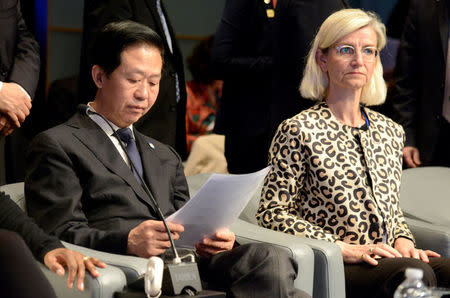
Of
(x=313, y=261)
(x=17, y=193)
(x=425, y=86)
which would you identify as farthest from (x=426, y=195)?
(x=17, y=193)

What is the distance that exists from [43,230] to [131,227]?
10.2 inches

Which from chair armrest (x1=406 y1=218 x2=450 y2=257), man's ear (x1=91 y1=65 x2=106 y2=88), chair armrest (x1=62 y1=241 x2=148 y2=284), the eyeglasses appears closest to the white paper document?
chair armrest (x1=62 y1=241 x2=148 y2=284)

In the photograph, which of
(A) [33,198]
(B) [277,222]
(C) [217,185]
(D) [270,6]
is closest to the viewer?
(C) [217,185]

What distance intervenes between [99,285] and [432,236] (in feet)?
4.92

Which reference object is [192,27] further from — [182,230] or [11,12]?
[182,230]

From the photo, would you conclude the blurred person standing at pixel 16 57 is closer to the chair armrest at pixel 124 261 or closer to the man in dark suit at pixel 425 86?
the chair armrest at pixel 124 261

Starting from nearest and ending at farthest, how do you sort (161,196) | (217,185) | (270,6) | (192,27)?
(217,185), (161,196), (270,6), (192,27)

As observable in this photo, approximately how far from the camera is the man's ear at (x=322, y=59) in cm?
314

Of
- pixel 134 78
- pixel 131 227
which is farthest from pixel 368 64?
pixel 131 227

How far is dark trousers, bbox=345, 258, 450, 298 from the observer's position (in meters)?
2.75

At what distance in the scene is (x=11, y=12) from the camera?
313cm

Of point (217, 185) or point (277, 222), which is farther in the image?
point (277, 222)

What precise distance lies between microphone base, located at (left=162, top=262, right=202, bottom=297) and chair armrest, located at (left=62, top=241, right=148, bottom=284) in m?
0.13

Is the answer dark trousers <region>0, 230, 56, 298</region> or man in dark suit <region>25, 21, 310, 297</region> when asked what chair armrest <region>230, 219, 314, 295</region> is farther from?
dark trousers <region>0, 230, 56, 298</region>
